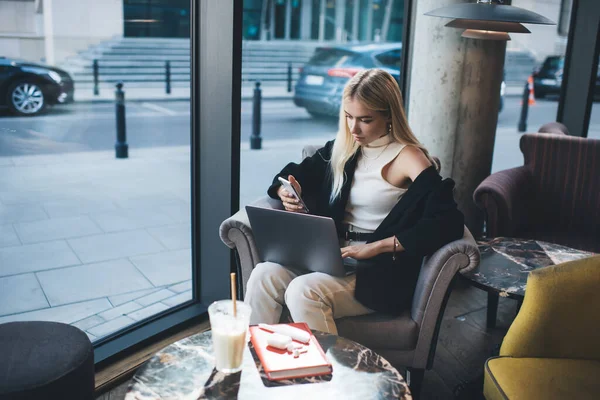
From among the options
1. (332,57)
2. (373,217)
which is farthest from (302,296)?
(332,57)

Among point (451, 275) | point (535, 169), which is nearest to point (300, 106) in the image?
point (535, 169)

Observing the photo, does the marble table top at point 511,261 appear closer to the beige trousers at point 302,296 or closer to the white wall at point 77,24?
the beige trousers at point 302,296

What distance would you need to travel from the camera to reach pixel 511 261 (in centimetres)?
221

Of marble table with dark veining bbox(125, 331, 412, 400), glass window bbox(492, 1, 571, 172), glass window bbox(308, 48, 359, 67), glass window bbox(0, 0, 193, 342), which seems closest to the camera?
marble table with dark veining bbox(125, 331, 412, 400)

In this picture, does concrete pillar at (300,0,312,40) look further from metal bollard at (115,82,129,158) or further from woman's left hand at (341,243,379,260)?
woman's left hand at (341,243,379,260)

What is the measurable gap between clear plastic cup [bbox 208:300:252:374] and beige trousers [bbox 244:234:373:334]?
50 centimetres

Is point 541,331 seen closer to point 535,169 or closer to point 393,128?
point 393,128

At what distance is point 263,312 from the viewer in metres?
1.95

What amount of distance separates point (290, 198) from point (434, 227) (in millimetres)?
524

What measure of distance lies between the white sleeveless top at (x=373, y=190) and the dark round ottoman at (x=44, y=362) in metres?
1.01

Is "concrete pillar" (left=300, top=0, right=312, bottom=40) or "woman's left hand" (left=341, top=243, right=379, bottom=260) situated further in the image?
"concrete pillar" (left=300, top=0, right=312, bottom=40)

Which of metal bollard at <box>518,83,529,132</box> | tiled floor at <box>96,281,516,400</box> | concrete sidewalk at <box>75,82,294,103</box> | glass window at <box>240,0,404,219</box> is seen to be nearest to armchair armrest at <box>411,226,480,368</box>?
tiled floor at <box>96,281,516,400</box>

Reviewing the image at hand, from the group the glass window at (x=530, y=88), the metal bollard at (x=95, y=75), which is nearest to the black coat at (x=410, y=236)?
the metal bollard at (x=95, y=75)

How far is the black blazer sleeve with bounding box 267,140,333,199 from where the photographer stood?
89.4 inches
